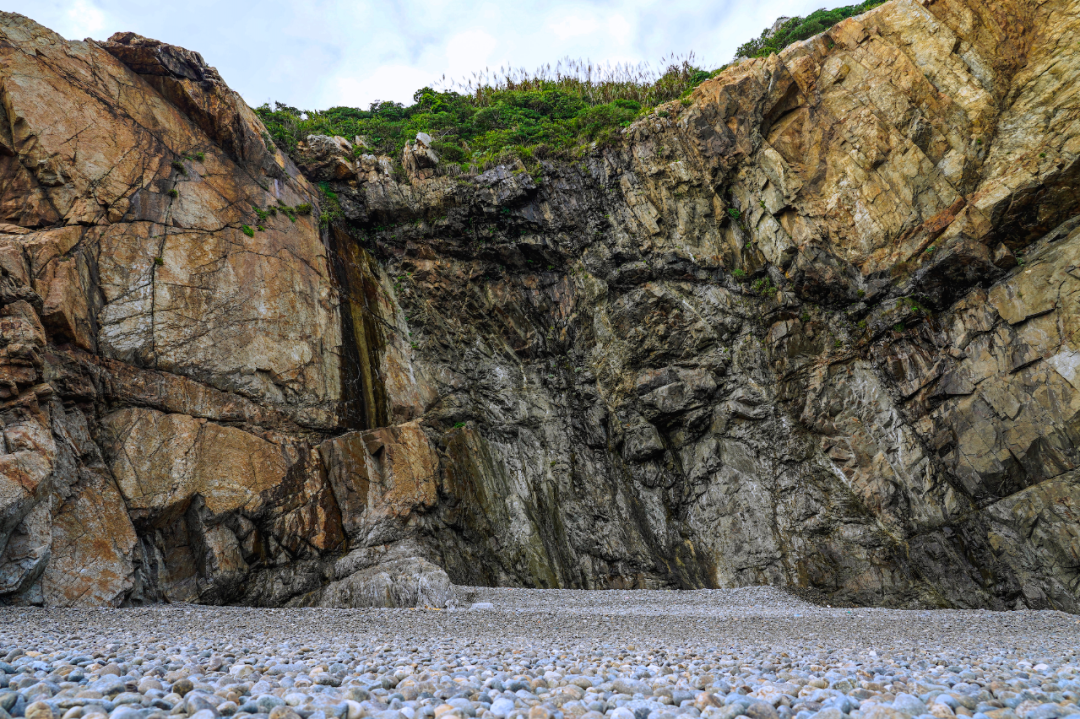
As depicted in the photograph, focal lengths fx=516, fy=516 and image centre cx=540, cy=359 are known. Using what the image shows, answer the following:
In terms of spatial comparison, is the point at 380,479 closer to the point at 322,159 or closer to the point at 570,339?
the point at 570,339

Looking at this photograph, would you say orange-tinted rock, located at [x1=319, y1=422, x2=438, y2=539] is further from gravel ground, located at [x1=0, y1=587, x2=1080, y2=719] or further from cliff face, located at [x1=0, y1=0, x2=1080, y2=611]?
gravel ground, located at [x1=0, y1=587, x2=1080, y2=719]

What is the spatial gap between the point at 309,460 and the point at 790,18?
29.0m

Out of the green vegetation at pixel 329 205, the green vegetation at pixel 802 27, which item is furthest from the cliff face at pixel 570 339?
the green vegetation at pixel 802 27

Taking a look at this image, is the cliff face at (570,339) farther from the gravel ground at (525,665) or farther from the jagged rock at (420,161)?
the gravel ground at (525,665)

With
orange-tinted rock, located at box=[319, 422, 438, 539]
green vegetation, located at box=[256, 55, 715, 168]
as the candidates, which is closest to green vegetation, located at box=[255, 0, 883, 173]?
green vegetation, located at box=[256, 55, 715, 168]

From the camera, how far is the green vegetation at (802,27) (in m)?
22.5

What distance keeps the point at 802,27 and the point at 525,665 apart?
2755 centimetres

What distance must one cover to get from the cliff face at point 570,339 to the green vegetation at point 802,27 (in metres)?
5.74

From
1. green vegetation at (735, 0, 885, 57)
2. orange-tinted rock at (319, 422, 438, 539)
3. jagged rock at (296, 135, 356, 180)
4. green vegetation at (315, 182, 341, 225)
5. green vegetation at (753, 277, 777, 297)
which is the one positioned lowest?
orange-tinted rock at (319, 422, 438, 539)

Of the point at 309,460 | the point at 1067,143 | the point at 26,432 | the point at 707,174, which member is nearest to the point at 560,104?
the point at 707,174

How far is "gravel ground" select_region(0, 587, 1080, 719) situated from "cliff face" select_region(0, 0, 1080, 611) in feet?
10.9

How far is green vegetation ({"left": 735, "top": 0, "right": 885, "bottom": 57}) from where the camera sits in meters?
22.5

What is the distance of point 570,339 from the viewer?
20656 millimetres

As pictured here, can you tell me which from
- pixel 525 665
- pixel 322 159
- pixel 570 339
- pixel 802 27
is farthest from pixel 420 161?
pixel 525 665
